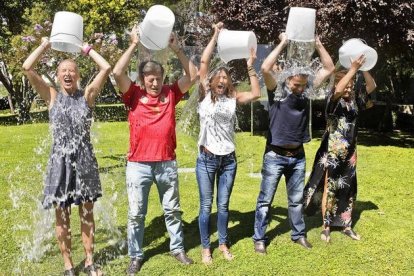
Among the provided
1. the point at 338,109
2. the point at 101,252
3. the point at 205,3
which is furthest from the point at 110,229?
the point at 205,3

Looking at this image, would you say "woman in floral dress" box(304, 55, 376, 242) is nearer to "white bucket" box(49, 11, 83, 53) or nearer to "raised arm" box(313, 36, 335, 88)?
"raised arm" box(313, 36, 335, 88)

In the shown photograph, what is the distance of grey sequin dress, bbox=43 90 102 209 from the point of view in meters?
3.86

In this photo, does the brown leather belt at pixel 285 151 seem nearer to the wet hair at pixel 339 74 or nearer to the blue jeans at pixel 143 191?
the wet hair at pixel 339 74

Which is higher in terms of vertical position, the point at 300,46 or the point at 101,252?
the point at 300,46

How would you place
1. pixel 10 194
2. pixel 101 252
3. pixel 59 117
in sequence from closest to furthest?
1. pixel 59 117
2. pixel 101 252
3. pixel 10 194

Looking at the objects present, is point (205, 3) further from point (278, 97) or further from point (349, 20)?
point (278, 97)

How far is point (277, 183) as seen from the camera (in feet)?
15.3

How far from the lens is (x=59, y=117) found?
385 cm

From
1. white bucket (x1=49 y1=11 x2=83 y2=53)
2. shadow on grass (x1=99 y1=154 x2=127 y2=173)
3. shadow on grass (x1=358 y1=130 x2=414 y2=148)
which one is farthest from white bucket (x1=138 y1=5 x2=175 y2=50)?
shadow on grass (x1=358 y1=130 x2=414 y2=148)

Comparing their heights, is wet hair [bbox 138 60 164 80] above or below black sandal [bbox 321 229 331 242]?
Result: above

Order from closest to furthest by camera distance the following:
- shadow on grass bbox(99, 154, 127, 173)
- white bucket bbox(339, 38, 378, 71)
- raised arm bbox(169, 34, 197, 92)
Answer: raised arm bbox(169, 34, 197, 92) < white bucket bbox(339, 38, 378, 71) < shadow on grass bbox(99, 154, 127, 173)

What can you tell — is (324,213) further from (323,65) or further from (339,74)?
(323,65)

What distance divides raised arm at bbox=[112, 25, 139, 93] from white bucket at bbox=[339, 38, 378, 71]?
6.88 ft

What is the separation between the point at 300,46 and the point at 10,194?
4542mm
